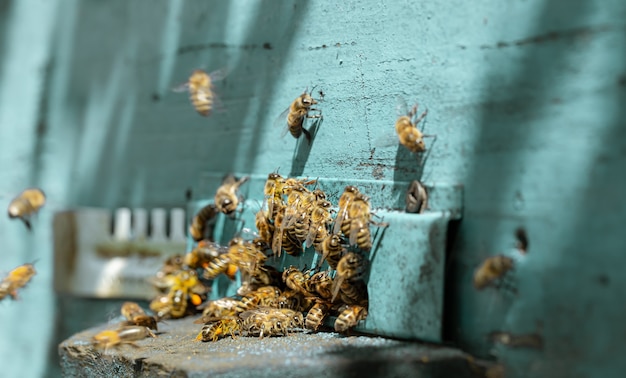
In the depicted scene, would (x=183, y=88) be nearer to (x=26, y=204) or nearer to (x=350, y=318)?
(x=26, y=204)

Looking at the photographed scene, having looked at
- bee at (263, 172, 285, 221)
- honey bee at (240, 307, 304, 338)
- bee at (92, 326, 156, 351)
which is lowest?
bee at (92, 326, 156, 351)

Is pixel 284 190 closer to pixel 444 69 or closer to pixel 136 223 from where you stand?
pixel 444 69

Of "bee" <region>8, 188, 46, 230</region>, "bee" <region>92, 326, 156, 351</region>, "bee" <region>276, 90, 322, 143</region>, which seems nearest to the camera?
"bee" <region>92, 326, 156, 351</region>

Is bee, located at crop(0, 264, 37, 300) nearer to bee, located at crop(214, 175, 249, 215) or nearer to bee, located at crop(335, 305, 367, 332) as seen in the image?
bee, located at crop(214, 175, 249, 215)

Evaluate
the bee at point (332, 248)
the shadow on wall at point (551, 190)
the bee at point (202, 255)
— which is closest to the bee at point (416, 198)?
the shadow on wall at point (551, 190)

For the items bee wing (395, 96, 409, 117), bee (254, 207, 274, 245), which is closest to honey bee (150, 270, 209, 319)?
bee (254, 207, 274, 245)

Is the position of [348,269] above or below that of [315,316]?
above

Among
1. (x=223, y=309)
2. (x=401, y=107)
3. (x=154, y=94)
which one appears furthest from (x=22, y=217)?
(x=401, y=107)
